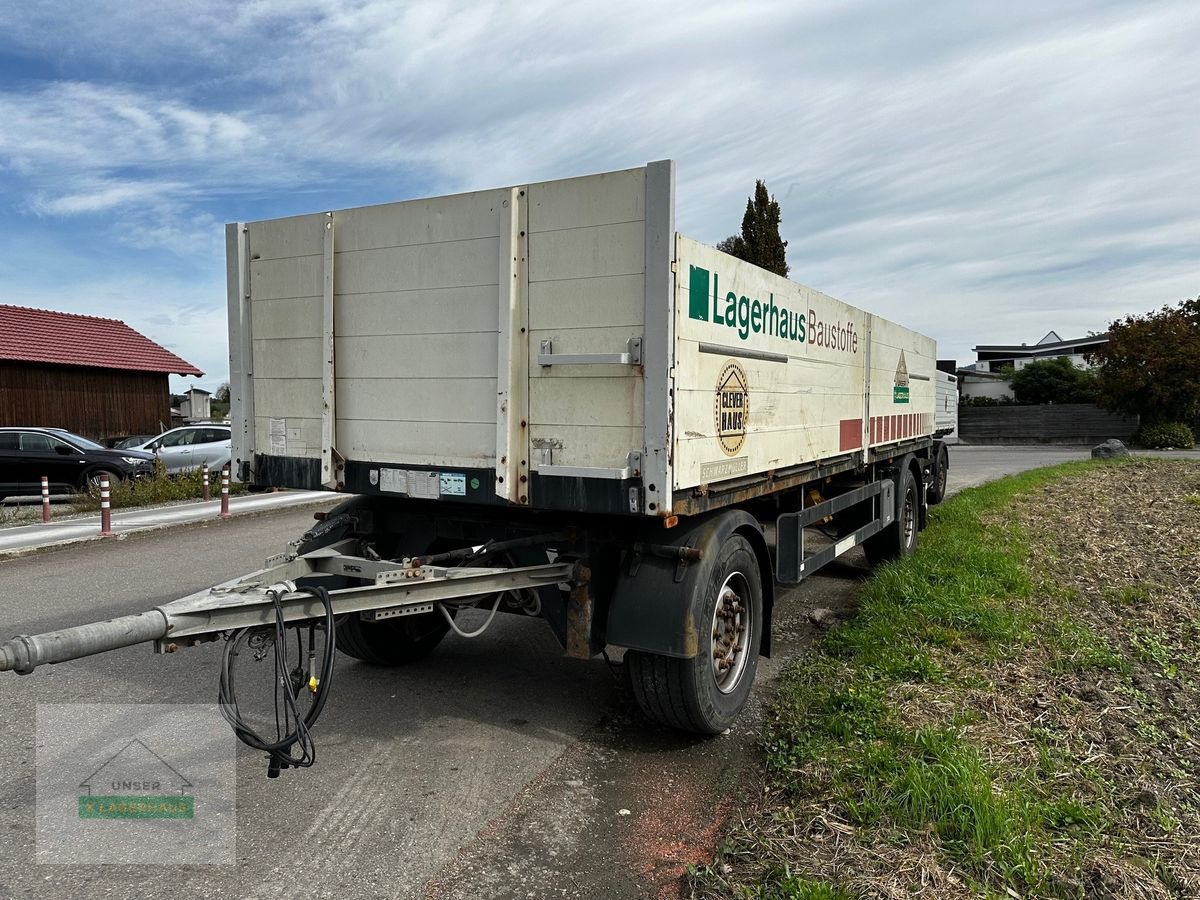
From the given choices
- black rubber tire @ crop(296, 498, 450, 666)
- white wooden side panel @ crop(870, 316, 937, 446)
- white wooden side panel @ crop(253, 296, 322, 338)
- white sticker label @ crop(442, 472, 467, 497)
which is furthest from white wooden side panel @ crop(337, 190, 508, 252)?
white wooden side panel @ crop(870, 316, 937, 446)

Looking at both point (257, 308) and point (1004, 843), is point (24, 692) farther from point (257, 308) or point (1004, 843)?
point (1004, 843)

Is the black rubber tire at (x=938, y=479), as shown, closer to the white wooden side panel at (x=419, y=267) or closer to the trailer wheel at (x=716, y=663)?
the trailer wheel at (x=716, y=663)

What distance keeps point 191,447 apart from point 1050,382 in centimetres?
4089

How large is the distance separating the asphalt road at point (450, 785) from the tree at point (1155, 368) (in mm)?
31839

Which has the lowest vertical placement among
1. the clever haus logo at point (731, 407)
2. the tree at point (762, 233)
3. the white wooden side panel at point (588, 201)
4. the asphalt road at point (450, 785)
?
the asphalt road at point (450, 785)

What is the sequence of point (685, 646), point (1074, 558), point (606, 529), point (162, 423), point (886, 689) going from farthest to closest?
point (162, 423), point (1074, 558), point (886, 689), point (606, 529), point (685, 646)

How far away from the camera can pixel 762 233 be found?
109 ft

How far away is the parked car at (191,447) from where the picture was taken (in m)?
17.8

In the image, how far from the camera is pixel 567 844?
3371mm

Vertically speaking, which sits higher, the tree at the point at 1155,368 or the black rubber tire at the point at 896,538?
the tree at the point at 1155,368

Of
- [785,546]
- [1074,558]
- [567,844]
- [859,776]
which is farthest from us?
[1074,558]

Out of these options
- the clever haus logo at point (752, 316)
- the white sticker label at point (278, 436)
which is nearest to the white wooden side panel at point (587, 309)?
the clever haus logo at point (752, 316)

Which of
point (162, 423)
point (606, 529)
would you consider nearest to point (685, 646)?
point (606, 529)

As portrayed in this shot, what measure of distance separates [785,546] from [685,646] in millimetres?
1730
